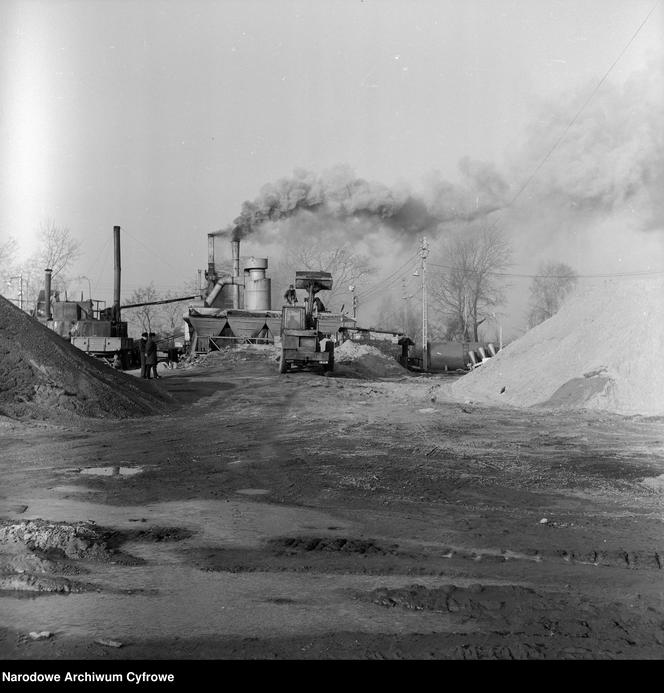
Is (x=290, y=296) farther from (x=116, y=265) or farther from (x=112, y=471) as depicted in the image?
(x=112, y=471)

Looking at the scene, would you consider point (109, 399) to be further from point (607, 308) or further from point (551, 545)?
point (607, 308)

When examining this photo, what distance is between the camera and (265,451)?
9312mm

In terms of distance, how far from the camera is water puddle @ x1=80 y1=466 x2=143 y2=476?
305 inches

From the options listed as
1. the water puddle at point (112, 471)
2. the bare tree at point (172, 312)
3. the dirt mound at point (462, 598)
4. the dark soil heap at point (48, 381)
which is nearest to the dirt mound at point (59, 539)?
the dirt mound at point (462, 598)

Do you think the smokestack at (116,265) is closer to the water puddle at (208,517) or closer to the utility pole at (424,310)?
the utility pole at (424,310)

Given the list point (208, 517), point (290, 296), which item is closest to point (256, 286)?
point (290, 296)

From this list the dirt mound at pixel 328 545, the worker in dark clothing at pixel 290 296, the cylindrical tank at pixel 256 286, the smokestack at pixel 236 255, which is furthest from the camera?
the cylindrical tank at pixel 256 286

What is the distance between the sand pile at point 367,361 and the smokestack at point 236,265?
30.5ft

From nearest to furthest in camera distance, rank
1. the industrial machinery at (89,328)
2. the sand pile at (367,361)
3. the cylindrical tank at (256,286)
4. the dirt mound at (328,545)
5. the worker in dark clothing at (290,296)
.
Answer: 1. the dirt mound at (328,545)
2. the worker in dark clothing at (290,296)
3. the industrial machinery at (89,328)
4. the sand pile at (367,361)
5. the cylindrical tank at (256,286)

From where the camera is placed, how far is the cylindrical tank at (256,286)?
41406 millimetres

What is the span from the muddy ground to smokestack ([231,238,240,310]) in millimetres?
31425

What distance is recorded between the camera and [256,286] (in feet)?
136
